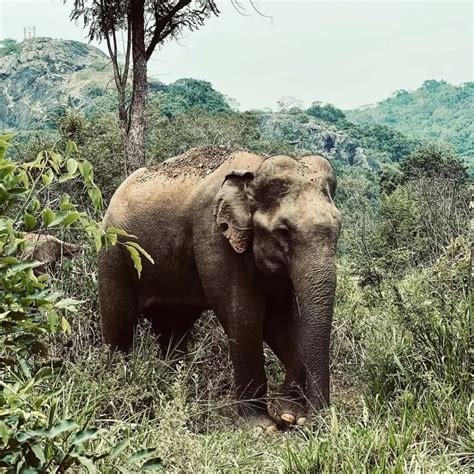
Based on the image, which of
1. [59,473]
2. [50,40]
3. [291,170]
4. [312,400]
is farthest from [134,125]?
[50,40]

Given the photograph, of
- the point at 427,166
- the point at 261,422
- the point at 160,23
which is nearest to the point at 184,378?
the point at 261,422

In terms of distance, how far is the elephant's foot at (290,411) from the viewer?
6.48 metres

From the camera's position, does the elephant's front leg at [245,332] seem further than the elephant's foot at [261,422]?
Yes

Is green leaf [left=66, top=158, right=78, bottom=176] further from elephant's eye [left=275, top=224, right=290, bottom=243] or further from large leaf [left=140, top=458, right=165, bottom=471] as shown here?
elephant's eye [left=275, top=224, right=290, bottom=243]

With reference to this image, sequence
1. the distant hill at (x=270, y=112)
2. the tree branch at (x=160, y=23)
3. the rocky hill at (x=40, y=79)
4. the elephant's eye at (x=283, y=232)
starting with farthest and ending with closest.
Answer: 1. the rocky hill at (x=40, y=79)
2. the distant hill at (x=270, y=112)
3. the tree branch at (x=160, y=23)
4. the elephant's eye at (x=283, y=232)

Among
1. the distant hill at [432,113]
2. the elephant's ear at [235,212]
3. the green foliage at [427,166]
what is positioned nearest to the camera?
the elephant's ear at [235,212]

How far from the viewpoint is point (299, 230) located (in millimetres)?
6148

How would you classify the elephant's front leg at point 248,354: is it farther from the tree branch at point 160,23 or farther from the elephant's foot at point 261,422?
the tree branch at point 160,23

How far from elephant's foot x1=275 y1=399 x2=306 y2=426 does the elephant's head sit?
474 millimetres

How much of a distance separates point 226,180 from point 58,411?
208cm

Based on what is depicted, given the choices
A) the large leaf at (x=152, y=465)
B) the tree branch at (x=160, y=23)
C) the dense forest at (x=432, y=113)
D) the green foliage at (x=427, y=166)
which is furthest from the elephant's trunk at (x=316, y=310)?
the dense forest at (x=432, y=113)

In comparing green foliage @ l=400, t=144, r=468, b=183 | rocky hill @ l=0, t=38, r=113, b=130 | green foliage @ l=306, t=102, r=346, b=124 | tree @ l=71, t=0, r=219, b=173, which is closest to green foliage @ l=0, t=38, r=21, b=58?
rocky hill @ l=0, t=38, r=113, b=130

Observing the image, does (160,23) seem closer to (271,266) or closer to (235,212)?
(235,212)

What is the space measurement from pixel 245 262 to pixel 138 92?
6.87 m
